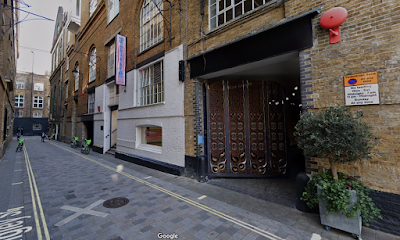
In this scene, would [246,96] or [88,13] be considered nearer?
[246,96]

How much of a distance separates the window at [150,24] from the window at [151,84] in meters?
1.32

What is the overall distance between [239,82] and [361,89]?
376 centimetres

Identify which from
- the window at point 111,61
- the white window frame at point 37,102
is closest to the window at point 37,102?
the white window frame at point 37,102

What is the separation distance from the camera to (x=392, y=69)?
2.99m

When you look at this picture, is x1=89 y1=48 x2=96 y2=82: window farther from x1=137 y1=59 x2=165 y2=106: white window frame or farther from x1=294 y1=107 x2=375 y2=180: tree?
x1=294 y1=107 x2=375 y2=180: tree

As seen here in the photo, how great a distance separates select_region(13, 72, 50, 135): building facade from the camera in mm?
36781

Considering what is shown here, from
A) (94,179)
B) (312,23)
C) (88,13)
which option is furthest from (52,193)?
(88,13)

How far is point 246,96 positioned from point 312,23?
10.0 ft

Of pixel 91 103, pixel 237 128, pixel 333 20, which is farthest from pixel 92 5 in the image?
pixel 333 20

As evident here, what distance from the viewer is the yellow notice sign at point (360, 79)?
314cm

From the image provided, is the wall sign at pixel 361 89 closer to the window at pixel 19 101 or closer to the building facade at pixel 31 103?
the building facade at pixel 31 103

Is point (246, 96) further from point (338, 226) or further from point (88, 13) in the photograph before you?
point (88, 13)

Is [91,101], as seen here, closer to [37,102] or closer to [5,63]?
[5,63]

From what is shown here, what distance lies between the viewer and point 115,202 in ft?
14.8
